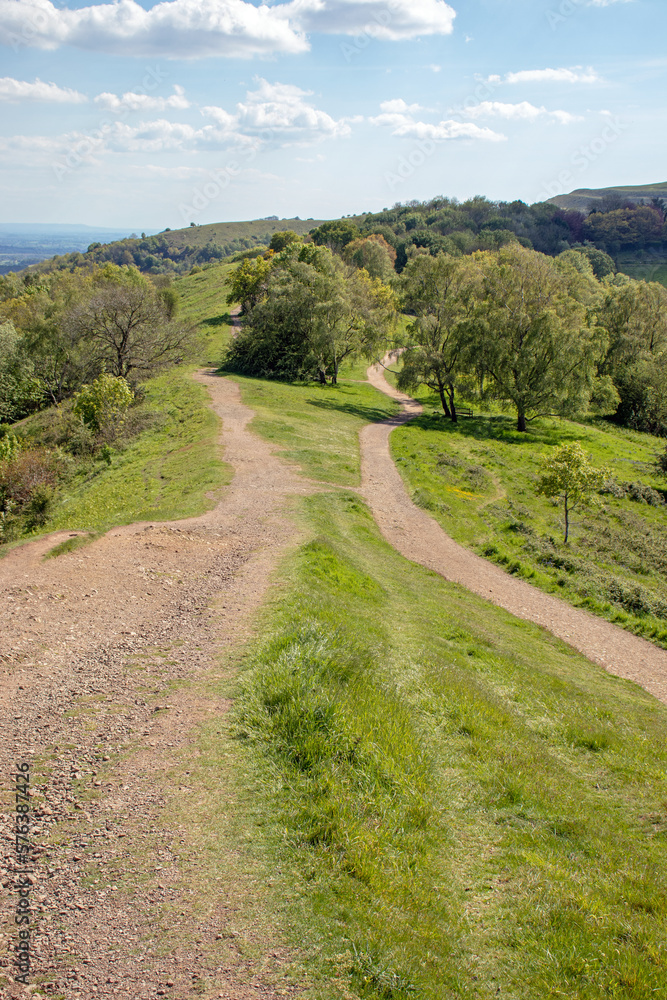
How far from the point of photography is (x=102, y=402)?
33.6 meters

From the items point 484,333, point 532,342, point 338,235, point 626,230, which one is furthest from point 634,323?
point 626,230

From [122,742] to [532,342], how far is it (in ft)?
142

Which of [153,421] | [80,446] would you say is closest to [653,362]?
[153,421]

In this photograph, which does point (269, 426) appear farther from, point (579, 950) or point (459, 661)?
point (579, 950)

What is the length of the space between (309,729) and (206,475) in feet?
56.7

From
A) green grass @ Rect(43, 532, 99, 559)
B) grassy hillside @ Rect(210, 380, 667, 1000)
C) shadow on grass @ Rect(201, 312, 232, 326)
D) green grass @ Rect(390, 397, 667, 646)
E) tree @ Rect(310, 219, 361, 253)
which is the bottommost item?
green grass @ Rect(390, 397, 667, 646)

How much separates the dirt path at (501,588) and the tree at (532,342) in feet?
60.8

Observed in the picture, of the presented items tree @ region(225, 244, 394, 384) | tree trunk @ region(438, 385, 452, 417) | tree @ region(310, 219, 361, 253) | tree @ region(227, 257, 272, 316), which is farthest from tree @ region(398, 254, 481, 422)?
tree @ region(310, 219, 361, 253)

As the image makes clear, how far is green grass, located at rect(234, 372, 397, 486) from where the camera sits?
30.2m

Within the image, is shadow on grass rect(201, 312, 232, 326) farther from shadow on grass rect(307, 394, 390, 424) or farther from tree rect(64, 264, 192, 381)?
shadow on grass rect(307, 394, 390, 424)

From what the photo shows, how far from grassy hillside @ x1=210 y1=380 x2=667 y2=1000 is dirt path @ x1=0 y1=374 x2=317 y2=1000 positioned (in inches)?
30.1

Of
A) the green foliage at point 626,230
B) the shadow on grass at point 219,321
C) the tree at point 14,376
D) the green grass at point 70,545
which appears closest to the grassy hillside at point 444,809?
the green grass at point 70,545

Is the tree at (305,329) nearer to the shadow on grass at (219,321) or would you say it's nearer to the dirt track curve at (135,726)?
the shadow on grass at (219,321)

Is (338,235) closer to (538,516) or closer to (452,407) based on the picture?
(452,407)
